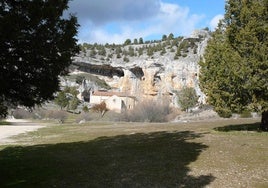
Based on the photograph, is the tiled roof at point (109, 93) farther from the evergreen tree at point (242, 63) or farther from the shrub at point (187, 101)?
the evergreen tree at point (242, 63)

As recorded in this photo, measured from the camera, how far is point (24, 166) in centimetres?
1343

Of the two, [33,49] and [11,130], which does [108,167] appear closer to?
[33,49]

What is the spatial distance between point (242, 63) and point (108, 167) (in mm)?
10315

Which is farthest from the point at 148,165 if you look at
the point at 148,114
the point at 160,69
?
the point at 160,69

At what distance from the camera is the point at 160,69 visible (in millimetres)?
106438

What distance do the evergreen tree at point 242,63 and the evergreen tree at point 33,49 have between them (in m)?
10.6

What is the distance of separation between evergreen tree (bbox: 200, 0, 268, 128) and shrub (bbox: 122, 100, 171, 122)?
112ft

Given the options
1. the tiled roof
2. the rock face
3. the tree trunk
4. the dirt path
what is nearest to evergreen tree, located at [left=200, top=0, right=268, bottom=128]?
the tree trunk

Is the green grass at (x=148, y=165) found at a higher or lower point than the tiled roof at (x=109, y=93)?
lower

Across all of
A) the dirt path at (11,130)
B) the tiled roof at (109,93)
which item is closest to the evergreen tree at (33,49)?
the dirt path at (11,130)

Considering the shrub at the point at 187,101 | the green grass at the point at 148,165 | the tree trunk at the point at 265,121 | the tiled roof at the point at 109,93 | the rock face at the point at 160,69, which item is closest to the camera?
the green grass at the point at 148,165

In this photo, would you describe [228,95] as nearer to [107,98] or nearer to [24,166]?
[24,166]

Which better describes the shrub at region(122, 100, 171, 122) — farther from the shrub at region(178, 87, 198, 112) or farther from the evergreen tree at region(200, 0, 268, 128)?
the evergreen tree at region(200, 0, 268, 128)

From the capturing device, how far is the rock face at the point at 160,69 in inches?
3989
